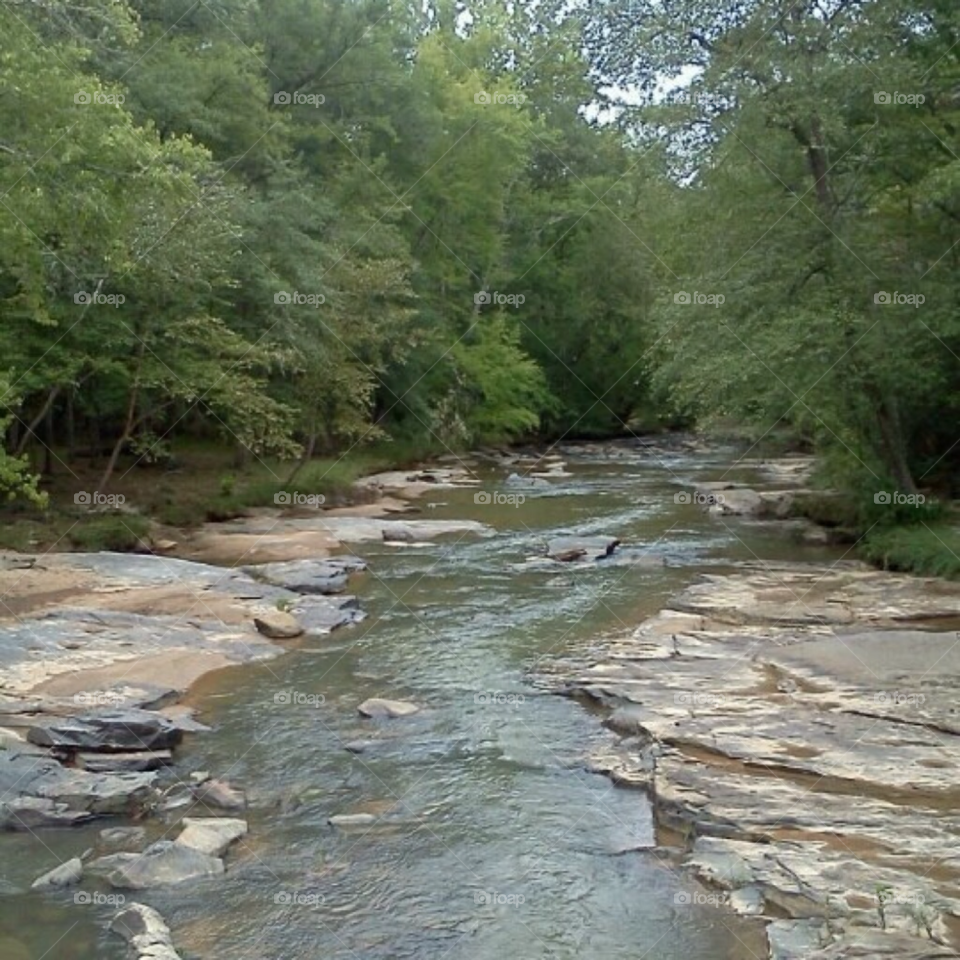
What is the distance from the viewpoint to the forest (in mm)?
12750

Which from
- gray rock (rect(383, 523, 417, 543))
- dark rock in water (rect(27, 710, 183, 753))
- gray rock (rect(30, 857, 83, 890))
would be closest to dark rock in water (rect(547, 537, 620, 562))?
gray rock (rect(383, 523, 417, 543))

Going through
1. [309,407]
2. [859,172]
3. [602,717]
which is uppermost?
[859,172]

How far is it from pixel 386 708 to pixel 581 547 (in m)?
9.29

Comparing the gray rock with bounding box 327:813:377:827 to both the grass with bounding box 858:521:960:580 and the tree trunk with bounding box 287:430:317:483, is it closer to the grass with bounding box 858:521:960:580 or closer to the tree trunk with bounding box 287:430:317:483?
the grass with bounding box 858:521:960:580

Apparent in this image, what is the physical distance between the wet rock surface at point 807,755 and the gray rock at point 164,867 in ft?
10.3

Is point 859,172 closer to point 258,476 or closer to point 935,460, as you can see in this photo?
point 935,460

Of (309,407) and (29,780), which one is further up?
(309,407)

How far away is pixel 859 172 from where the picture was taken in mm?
18656

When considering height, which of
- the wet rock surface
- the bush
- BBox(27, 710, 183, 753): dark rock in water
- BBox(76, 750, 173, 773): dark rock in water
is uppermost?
the bush

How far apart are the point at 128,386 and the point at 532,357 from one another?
27819 mm

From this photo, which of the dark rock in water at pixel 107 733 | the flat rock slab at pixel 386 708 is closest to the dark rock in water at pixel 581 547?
the flat rock slab at pixel 386 708

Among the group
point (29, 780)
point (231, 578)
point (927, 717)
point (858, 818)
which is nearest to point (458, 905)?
point (858, 818)

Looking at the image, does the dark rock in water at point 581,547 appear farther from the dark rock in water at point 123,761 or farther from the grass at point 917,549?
the dark rock in water at point 123,761

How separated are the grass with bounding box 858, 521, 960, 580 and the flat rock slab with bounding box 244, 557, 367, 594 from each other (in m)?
8.40
